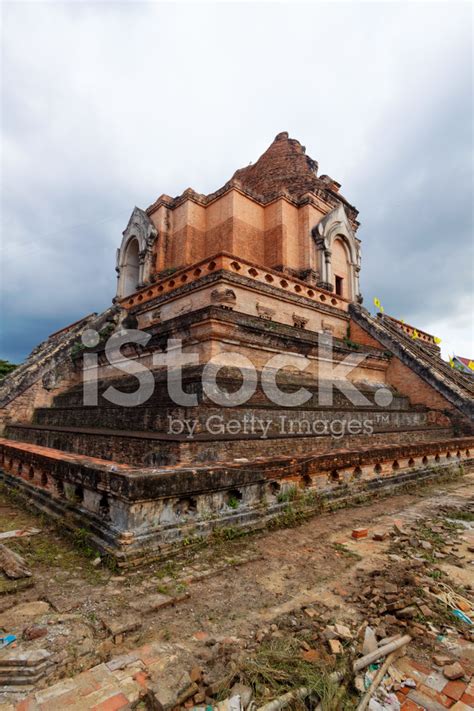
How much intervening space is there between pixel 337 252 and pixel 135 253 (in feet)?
27.2

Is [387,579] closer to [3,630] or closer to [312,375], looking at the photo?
[3,630]

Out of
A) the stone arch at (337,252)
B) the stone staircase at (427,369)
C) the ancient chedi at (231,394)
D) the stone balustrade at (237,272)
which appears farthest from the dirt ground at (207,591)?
the stone arch at (337,252)

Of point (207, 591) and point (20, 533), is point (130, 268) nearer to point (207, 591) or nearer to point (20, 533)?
Answer: point (20, 533)

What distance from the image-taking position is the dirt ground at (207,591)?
2.30 meters

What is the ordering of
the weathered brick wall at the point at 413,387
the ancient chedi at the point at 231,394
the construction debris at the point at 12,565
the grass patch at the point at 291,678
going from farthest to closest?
the weathered brick wall at the point at 413,387, the ancient chedi at the point at 231,394, the construction debris at the point at 12,565, the grass patch at the point at 291,678

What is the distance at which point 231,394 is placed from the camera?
6.20m

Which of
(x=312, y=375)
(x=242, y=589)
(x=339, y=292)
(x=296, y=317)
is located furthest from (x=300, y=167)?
(x=242, y=589)

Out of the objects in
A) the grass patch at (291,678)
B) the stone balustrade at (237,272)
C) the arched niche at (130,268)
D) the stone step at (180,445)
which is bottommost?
the grass patch at (291,678)

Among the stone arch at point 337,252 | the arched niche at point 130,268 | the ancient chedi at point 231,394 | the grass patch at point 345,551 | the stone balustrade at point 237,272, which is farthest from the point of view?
the arched niche at point 130,268

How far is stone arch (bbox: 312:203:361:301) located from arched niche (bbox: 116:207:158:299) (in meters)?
6.18

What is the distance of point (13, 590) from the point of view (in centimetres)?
286

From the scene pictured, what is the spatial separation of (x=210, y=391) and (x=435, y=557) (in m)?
3.41

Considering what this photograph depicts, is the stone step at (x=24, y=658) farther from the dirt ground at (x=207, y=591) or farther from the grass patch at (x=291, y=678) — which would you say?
the grass patch at (x=291, y=678)

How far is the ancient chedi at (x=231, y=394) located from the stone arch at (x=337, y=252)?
0.06m
